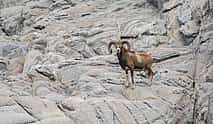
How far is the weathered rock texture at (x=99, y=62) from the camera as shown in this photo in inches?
534

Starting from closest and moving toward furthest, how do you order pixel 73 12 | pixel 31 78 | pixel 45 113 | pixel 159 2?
pixel 45 113 < pixel 31 78 < pixel 159 2 < pixel 73 12

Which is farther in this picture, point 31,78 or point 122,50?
point 31,78

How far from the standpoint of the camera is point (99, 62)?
755 inches

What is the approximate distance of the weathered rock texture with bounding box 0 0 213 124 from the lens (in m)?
13.6

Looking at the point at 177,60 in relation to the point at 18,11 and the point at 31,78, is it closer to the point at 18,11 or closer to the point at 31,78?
the point at 31,78

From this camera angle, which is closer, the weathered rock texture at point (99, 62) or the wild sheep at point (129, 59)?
the weathered rock texture at point (99, 62)

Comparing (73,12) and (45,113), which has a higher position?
(73,12)

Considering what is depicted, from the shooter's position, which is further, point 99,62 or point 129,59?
point 99,62

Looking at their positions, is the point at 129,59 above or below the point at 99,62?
above

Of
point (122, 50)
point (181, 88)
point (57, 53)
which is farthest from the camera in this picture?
point (57, 53)

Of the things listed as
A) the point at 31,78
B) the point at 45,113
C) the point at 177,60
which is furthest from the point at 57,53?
the point at 45,113

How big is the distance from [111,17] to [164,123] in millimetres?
14290

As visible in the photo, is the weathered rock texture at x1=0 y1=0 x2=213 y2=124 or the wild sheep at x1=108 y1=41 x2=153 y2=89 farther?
the wild sheep at x1=108 y1=41 x2=153 y2=89

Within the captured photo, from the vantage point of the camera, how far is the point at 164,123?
1360cm
